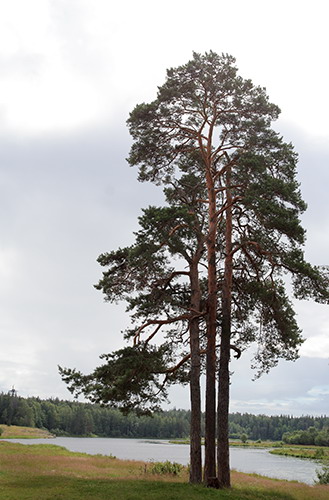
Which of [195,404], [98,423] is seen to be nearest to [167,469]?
[195,404]

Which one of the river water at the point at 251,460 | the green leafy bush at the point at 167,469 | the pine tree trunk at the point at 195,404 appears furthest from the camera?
the river water at the point at 251,460

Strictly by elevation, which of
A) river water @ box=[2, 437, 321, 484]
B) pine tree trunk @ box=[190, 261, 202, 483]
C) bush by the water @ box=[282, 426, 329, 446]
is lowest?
river water @ box=[2, 437, 321, 484]

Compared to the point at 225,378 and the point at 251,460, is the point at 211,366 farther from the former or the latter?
the point at 251,460

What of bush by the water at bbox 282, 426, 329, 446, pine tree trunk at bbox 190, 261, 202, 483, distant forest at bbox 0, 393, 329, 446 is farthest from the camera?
distant forest at bbox 0, 393, 329, 446

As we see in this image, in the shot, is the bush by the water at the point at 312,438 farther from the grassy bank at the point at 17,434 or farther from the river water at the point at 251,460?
the grassy bank at the point at 17,434

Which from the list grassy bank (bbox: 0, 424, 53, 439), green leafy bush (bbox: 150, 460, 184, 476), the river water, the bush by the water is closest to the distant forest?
the bush by the water

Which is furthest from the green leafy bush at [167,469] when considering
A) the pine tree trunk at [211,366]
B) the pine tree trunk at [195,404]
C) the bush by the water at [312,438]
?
the bush by the water at [312,438]

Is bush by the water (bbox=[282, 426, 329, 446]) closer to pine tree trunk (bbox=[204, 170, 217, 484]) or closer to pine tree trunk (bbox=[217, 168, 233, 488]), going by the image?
pine tree trunk (bbox=[217, 168, 233, 488])

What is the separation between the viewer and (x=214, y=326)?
18891 millimetres

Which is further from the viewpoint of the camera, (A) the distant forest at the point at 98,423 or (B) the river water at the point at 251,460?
(A) the distant forest at the point at 98,423

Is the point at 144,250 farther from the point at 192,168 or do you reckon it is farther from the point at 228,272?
the point at 192,168

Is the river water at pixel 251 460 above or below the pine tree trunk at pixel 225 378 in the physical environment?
below

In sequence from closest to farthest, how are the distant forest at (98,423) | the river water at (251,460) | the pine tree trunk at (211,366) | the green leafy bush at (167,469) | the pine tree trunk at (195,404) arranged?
the pine tree trunk at (211,366)
the pine tree trunk at (195,404)
the green leafy bush at (167,469)
the river water at (251,460)
the distant forest at (98,423)

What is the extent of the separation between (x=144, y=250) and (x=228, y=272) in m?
3.99
